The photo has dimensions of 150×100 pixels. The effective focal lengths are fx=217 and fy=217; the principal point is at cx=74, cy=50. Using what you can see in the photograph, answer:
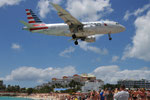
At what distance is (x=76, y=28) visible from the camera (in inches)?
1325

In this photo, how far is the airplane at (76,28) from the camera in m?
32.4

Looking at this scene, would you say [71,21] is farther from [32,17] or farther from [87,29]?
[32,17]

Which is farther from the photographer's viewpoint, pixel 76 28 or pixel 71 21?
pixel 76 28

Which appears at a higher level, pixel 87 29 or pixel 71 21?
pixel 71 21

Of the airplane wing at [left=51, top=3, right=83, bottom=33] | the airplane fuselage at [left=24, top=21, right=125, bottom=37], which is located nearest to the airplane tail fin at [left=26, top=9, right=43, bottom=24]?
the airplane fuselage at [left=24, top=21, right=125, bottom=37]

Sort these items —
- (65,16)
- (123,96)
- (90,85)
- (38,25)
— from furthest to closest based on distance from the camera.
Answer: (90,85), (38,25), (65,16), (123,96)

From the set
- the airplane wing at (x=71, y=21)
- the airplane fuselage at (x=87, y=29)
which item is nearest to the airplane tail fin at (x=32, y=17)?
the airplane fuselage at (x=87, y=29)

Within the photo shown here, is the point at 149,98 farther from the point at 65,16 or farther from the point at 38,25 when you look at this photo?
the point at 38,25

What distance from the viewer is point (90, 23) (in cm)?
3297

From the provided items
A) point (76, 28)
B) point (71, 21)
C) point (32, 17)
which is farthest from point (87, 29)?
point (32, 17)

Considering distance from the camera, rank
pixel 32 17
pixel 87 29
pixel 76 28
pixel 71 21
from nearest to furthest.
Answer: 1. pixel 87 29
2. pixel 71 21
3. pixel 76 28
4. pixel 32 17

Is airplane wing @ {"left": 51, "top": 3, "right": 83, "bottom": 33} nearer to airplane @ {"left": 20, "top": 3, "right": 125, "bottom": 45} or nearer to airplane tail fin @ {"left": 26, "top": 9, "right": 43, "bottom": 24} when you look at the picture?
airplane @ {"left": 20, "top": 3, "right": 125, "bottom": 45}

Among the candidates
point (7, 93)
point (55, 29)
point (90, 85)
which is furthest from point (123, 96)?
point (7, 93)

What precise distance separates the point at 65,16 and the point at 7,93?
153 metres
